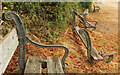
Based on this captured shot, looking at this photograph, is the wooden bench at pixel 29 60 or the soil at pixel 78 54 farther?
the soil at pixel 78 54

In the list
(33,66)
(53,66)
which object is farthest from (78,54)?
(33,66)

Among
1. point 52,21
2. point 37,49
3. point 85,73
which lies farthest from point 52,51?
point 52,21

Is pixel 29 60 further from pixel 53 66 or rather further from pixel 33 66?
pixel 53 66

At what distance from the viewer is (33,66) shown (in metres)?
2.07

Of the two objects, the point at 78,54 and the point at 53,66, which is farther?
the point at 78,54

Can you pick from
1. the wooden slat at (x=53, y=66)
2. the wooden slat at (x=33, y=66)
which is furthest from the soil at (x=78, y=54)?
the wooden slat at (x=53, y=66)

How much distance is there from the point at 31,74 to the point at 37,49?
162 centimetres

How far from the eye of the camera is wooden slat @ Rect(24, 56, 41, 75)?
1.96m

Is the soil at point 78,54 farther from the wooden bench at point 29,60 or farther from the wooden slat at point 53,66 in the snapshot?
the wooden slat at point 53,66

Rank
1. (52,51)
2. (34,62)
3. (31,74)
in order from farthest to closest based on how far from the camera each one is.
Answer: (52,51) → (34,62) → (31,74)

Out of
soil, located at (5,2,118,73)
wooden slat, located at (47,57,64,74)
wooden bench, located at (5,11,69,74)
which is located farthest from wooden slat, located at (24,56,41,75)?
soil, located at (5,2,118,73)

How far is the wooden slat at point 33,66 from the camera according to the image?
1.96m

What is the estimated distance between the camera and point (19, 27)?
1.94 m

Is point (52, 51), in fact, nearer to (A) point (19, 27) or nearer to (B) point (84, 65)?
(B) point (84, 65)
